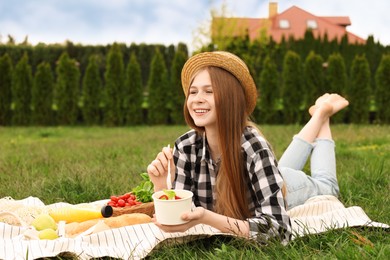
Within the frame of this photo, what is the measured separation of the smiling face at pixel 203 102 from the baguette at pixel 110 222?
0.68 metres

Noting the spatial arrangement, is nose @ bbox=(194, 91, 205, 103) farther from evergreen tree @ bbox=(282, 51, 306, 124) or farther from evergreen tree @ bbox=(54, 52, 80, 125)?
evergreen tree @ bbox=(54, 52, 80, 125)

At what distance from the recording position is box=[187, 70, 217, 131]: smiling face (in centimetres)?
284

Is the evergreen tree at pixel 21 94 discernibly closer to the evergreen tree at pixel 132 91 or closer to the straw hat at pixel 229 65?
the evergreen tree at pixel 132 91

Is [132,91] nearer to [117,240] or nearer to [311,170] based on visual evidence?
[311,170]

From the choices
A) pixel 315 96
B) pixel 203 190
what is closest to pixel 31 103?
pixel 315 96

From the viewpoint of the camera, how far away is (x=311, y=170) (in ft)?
13.5

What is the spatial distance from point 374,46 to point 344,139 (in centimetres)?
1355

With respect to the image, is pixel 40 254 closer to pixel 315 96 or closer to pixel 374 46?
pixel 315 96

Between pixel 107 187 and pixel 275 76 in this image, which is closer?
pixel 107 187

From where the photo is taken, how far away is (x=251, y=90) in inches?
116

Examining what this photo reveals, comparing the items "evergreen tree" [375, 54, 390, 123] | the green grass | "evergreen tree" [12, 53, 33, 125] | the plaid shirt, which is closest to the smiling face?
the plaid shirt

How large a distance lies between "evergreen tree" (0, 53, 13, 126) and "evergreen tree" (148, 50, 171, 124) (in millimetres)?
3637

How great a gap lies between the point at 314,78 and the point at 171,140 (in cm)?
572

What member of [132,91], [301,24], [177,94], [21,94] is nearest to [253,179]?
[177,94]
